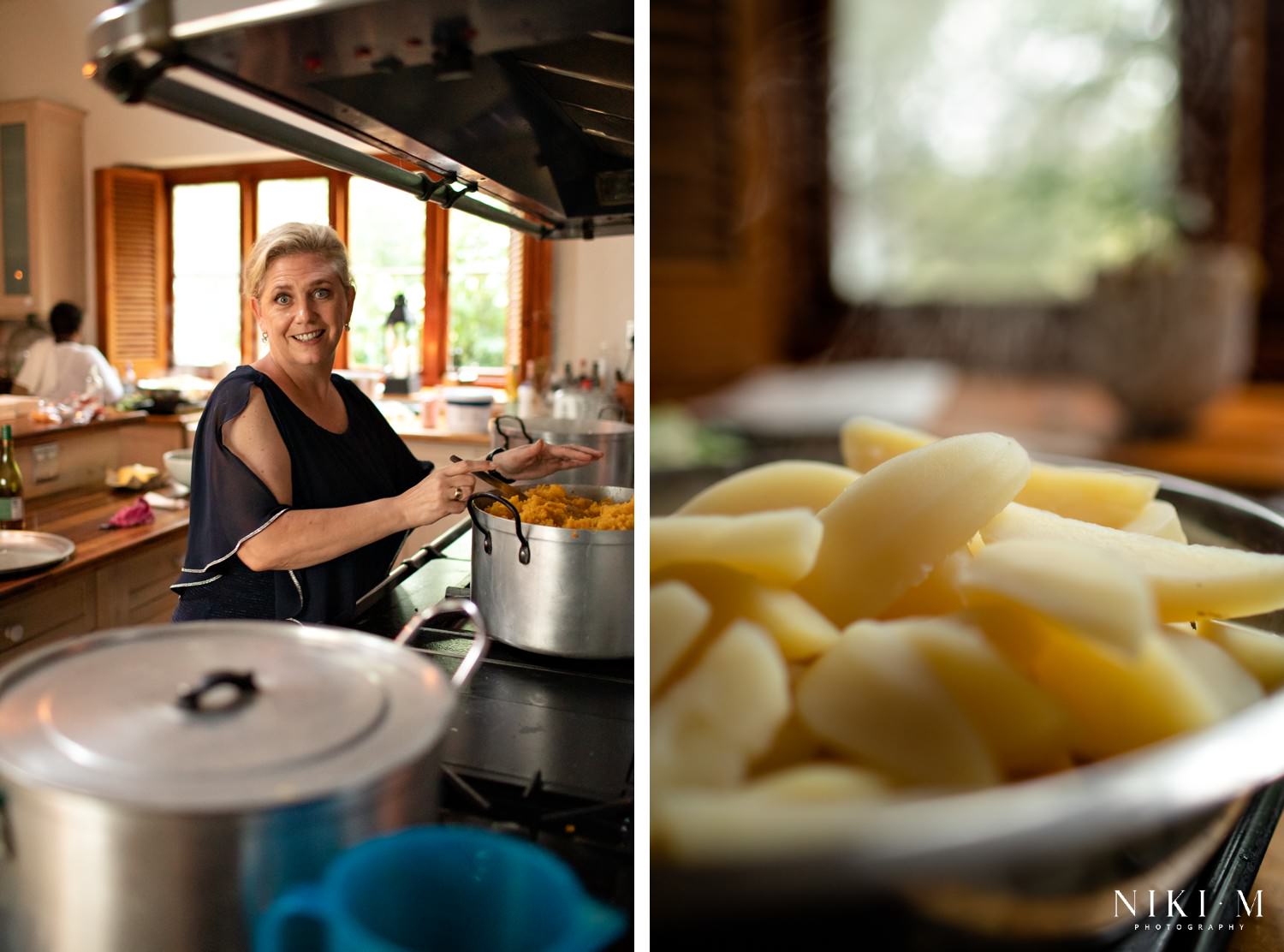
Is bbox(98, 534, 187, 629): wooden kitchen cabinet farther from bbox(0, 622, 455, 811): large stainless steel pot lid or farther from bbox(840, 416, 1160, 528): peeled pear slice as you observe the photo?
bbox(840, 416, 1160, 528): peeled pear slice

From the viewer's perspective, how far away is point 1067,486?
30 cm

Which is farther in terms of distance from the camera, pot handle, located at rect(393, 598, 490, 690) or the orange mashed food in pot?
the orange mashed food in pot

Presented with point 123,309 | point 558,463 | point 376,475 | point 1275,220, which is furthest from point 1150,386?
point 123,309

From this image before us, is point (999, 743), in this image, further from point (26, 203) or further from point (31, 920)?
point (26, 203)

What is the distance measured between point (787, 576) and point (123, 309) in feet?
1.32

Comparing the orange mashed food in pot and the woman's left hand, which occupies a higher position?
the woman's left hand

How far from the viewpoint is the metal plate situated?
38cm

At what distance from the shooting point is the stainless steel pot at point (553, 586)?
0.41 metres

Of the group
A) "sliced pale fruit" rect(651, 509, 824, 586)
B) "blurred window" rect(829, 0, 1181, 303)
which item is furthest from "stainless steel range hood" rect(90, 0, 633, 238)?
"blurred window" rect(829, 0, 1181, 303)

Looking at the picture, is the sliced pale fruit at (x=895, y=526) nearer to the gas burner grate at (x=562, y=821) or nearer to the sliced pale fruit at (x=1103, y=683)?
the sliced pale fruit at (x=1103, y=683)

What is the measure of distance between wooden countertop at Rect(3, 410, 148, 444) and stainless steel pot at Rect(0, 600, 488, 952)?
0.18 m

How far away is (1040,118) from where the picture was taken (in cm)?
150

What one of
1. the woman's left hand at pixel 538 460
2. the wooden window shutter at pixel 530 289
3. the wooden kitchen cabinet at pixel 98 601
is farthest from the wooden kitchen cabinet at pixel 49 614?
the wooden window shutter at pixel 530 289

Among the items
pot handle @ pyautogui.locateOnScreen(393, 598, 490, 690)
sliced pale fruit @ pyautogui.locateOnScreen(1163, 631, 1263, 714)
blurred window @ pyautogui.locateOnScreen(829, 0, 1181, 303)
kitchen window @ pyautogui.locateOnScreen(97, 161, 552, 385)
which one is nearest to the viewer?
sliced pale fruit @ pyautogui.locateOnScreen(1163, 631, 1263, 714)
